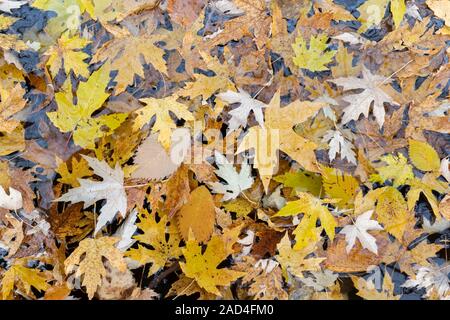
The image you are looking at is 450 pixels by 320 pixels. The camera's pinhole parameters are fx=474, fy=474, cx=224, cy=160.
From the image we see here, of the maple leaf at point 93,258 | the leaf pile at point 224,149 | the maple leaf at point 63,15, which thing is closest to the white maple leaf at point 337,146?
the leaf pile at point 224,149

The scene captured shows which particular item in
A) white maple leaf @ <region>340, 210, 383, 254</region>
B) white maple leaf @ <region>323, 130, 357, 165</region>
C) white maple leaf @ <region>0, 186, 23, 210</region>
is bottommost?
white maple leaf @ <region>340, 210, 383, 254</region>

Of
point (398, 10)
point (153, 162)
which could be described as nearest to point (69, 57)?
point (153, 162)

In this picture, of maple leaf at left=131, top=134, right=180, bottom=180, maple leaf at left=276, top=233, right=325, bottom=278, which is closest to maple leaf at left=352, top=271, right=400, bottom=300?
maple leaf at left=276, top=233, right=325, bottom=278

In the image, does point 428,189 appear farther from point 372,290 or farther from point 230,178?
point 230,178

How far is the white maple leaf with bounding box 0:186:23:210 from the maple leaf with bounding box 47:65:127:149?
0.21m

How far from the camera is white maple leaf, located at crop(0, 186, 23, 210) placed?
1.28 metres

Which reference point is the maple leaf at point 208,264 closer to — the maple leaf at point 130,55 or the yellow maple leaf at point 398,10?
the maple leaf at point 130,55

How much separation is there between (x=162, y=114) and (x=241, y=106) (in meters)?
0.22

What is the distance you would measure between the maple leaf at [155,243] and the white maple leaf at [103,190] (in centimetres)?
7

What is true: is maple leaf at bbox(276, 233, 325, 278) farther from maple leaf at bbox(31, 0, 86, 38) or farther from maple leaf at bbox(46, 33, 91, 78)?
maple leaf at bbox(31, 0, 86, 38)

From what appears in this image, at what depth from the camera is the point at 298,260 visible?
50.3 inches

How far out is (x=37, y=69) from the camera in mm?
1346

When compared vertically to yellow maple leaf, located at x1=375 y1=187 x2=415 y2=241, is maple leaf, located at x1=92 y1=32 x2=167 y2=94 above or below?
above

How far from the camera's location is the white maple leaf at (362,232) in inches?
50.6
